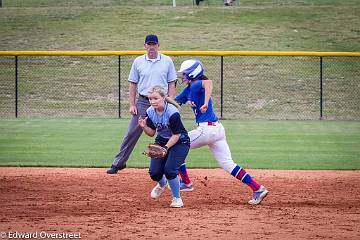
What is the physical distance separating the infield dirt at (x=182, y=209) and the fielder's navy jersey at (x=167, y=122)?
98 cm

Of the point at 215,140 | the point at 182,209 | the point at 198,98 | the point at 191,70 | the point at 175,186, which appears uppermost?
the point at 191,70

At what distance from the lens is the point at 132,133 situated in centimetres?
1244

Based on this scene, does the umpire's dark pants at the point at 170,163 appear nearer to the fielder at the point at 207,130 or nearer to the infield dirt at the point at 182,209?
the fielder at the point at 207,130

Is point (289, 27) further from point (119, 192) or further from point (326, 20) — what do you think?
point (119, 192)

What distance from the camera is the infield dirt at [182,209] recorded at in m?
8.80

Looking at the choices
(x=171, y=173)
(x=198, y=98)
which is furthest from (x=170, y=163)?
(x=198, y=98)

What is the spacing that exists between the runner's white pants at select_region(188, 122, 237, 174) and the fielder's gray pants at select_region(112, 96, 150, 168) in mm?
1957

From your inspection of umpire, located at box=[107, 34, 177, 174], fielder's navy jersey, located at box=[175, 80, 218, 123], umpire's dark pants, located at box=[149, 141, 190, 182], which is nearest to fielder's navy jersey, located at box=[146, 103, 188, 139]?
umpire's dark pants, located at box=[149, 141, 190, 182]

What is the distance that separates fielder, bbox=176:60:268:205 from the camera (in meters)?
10.4

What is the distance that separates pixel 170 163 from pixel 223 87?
1669 centimetres

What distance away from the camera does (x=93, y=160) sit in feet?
47.7

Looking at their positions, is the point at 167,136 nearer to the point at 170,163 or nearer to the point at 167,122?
the point at 167,122

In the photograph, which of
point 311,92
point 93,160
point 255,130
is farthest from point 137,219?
point 311,92

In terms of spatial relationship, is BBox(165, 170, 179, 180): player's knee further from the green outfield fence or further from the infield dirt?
the green outfield fence
